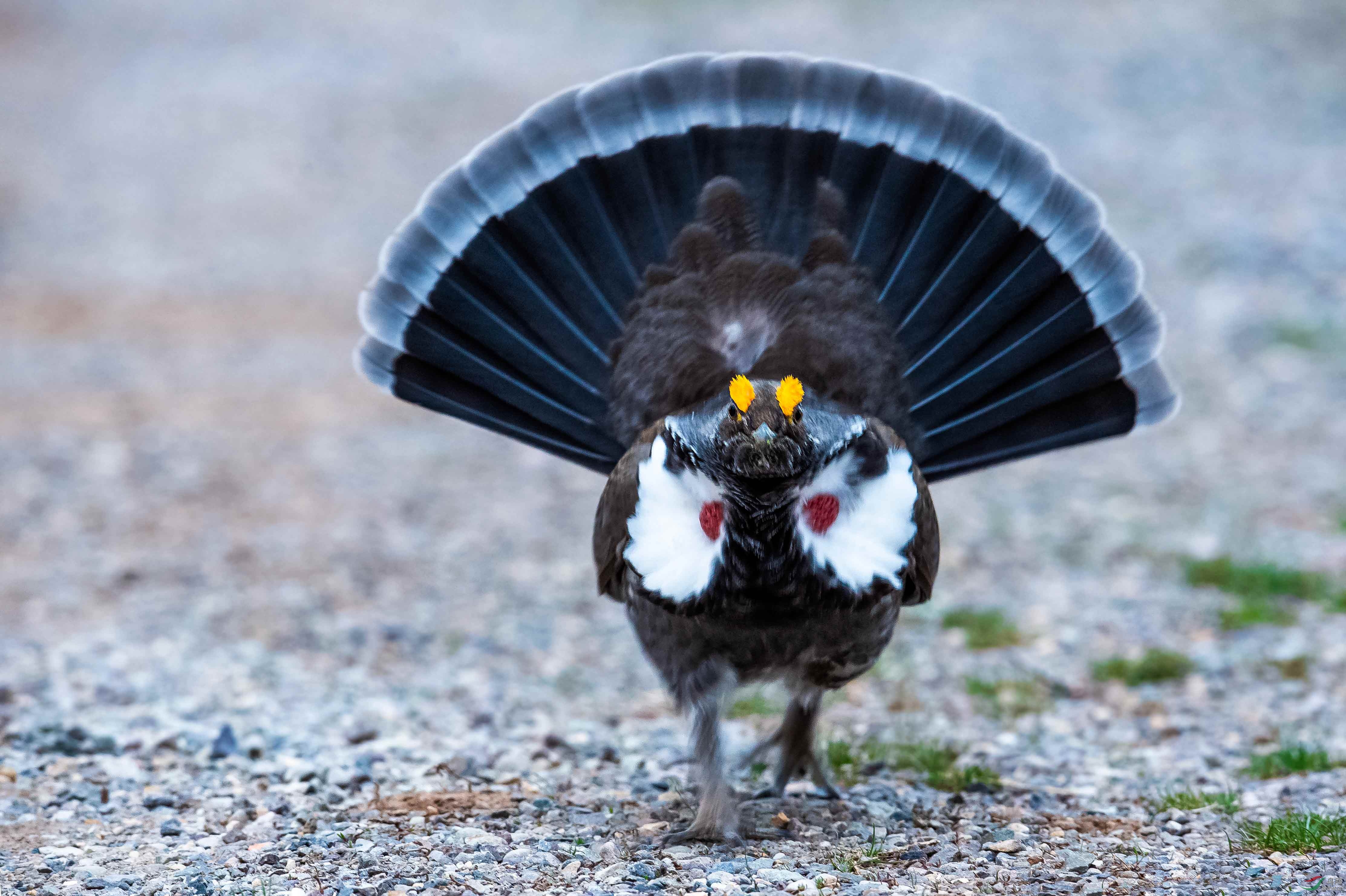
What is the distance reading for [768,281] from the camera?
5785mm

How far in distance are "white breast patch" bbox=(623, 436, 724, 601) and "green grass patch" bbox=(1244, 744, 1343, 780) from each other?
2842 millimetres

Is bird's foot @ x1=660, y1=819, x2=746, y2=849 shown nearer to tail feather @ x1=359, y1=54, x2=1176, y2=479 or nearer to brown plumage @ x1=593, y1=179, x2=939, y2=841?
brown plumage @ x1=593, y1=179, x2=939, y2=841

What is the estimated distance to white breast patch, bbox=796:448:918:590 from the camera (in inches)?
184

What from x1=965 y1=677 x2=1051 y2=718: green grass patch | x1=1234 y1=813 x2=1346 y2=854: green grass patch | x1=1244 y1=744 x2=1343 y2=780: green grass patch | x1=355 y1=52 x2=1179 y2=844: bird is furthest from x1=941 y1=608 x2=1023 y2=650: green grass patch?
x1=1234 y1=813 x2=1346 y2=854: green grass patch

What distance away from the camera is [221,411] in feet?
44.7

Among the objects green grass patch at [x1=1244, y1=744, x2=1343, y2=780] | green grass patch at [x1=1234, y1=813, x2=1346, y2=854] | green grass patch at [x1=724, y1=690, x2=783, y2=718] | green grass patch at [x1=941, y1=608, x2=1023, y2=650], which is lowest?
green grass patch at [x1=1234, y1=813, x2=1346, y2=854]

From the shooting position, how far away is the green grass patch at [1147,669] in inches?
303

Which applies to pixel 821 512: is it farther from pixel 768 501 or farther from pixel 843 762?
pixel 843 762

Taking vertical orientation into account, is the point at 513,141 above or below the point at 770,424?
above

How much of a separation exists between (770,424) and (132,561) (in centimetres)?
658

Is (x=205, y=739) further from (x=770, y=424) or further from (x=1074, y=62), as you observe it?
(x=1074, y=62)

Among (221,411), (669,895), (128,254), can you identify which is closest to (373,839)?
(669,895)

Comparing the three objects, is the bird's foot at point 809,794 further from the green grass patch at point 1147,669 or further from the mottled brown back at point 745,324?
the green grass patch at point 1147,669

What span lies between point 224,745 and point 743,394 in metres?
3.22
